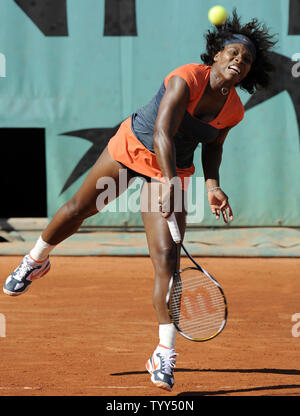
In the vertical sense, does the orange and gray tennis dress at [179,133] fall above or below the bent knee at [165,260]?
above

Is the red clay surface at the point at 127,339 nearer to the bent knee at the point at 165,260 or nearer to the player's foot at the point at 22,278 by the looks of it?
the player's foot at the point at 22,278

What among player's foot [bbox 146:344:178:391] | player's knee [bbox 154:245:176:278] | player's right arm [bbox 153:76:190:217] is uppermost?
player's right arm [bbox 153:76:190:217]

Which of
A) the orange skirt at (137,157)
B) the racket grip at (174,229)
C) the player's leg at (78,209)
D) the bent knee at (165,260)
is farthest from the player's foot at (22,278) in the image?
the racket grip at (174,229)

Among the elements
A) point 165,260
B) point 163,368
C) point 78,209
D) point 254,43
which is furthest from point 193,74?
point 163,368

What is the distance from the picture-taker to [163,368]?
10.2 ft

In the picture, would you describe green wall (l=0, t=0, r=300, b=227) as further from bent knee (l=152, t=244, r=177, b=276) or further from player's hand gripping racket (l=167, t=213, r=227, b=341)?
bent knee (l=152, t=244, r=177, b=276)

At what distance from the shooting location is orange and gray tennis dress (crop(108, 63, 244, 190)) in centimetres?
325

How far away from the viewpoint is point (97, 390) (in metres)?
3.33

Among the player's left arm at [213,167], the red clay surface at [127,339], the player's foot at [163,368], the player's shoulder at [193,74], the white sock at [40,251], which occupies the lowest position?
the red clay surface at [127,339]

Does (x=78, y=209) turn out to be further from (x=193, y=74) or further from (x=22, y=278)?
(x=193, y=74)

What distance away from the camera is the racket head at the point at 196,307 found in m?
3.10

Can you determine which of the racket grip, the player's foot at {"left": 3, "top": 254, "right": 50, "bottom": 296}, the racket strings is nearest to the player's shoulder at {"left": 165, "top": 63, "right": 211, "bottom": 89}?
the racket grip

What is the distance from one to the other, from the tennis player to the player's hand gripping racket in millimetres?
55

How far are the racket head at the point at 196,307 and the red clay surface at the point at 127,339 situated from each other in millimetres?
337
